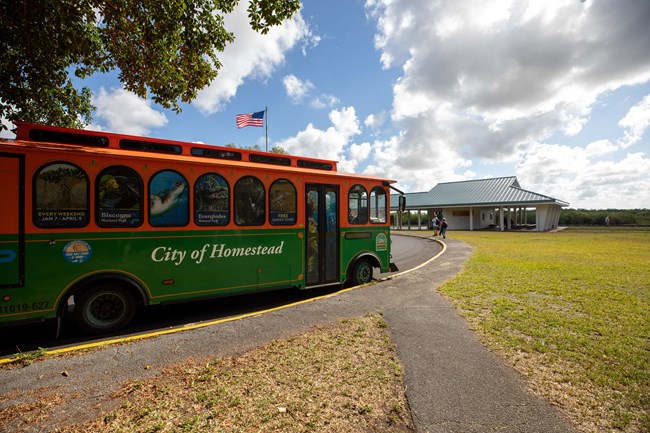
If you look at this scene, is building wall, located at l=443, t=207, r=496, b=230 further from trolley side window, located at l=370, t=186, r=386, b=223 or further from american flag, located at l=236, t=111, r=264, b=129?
trolley side window, located at l=370, t=186, r=386, b=223

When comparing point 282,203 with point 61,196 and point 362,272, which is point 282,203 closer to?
point 362,272

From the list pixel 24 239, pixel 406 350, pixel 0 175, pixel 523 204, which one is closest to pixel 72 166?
pixel 0 175

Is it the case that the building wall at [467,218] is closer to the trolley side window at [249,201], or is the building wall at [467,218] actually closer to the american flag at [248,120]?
the american flag at [248,120]

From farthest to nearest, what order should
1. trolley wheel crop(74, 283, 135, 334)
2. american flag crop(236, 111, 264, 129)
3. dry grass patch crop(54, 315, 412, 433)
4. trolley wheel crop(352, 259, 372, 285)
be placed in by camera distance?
american flag crop(236, 111, 264, 129)
trolley wheel crop(352, 259, 372, 285)
trolley wheel crop(74, 283, 135, 334)
dry grass patch crop(54, 315, 412, 433)

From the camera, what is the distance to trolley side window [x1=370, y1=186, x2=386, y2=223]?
340 inches

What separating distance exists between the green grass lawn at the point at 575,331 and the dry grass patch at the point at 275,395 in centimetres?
185

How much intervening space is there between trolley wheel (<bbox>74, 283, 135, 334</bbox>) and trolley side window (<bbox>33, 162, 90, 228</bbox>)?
4.06 feet

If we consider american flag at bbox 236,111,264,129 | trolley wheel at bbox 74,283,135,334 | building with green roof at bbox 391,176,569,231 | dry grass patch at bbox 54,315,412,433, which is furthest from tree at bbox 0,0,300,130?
building with green roof at bbox 391,176,569,231

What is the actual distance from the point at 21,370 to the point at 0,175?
2857 millimetres

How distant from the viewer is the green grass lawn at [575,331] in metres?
3.23

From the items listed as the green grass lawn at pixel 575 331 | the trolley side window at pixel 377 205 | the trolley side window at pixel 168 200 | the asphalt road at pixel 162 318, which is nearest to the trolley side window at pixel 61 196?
the trolley side window at pixel 168 200

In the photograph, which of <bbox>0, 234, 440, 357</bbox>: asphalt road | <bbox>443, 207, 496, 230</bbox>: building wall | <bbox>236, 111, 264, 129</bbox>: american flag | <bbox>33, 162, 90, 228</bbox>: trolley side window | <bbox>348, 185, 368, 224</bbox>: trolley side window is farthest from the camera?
<bbox>443, 207, 496, 230</bbox>: building wall

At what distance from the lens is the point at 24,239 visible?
4.62 m

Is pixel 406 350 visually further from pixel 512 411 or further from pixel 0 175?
pixel 0 175
